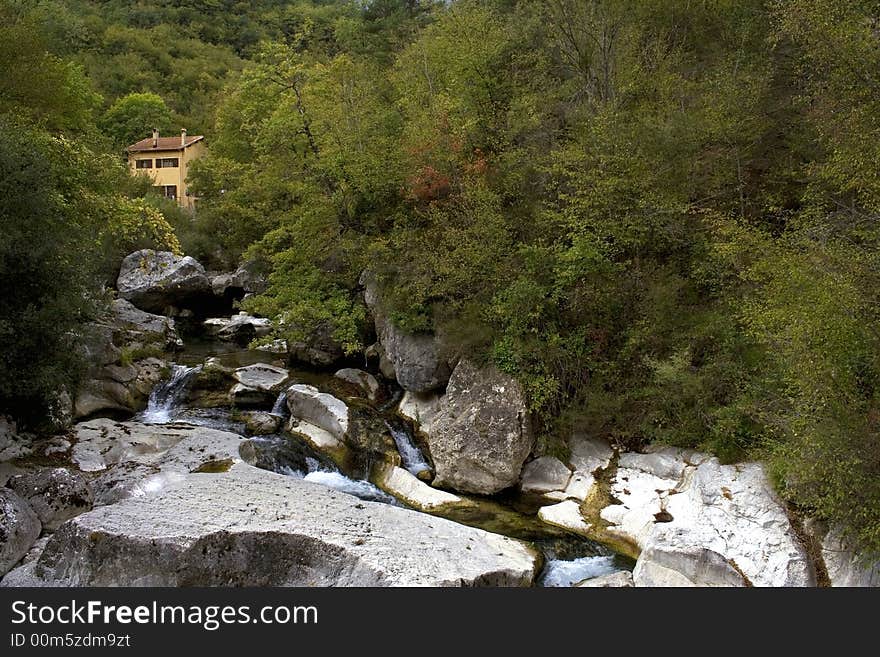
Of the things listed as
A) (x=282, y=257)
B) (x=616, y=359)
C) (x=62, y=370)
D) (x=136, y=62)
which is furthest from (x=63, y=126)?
(x=136, y=62)

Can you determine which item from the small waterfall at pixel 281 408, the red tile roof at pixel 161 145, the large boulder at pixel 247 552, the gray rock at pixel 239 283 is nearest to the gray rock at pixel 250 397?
the small waterfall at pixel 281 408

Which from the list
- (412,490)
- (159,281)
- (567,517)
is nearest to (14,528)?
(412,490)

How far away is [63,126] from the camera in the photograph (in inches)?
790

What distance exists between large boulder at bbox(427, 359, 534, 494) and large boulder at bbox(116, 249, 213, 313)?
19.8 metres

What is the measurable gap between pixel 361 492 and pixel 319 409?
335cm

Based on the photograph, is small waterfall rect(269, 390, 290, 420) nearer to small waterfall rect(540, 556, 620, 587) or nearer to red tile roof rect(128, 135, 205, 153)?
small waterfall rect(540, 556, 620, 587)

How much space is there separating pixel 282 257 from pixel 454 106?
7.45 m

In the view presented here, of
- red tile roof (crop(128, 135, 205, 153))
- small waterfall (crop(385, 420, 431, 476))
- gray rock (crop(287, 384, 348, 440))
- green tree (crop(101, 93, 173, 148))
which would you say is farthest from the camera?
green tree (crop(101, 93, 173, 148))

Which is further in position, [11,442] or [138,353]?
[138,353]

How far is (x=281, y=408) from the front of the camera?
1786 centimetres

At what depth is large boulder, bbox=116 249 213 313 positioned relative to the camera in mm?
29375

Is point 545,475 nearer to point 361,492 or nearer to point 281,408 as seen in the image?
point 361,492

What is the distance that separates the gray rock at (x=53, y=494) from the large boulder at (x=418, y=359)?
8206 millimetres

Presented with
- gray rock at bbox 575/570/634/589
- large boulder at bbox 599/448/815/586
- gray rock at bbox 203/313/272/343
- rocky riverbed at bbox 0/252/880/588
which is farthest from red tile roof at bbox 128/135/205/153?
gray rock at bbox 575/570/634/589
